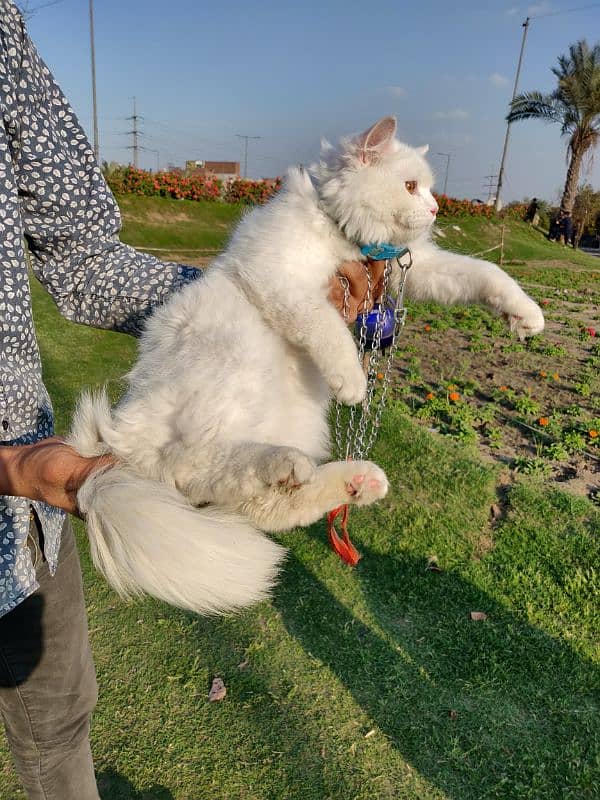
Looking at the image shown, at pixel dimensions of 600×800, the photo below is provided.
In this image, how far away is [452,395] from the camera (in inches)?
222

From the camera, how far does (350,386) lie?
1918 millimetres

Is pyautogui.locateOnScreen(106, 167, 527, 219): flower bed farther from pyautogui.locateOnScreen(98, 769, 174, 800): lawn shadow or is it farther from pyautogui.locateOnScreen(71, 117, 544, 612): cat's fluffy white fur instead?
pyautogui.locateOnScreen(98, 769, 174, 800): lawn shadow

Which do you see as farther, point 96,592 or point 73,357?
point 73,357

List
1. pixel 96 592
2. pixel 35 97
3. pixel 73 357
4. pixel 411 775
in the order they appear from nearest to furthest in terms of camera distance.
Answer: pixel 35 97, pixel 411 775, pixel 96 592, pixel 73 357

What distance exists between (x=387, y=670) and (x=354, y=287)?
204cm

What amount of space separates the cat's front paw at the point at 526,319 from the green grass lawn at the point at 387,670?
1795 mm

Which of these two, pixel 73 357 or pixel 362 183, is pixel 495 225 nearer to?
pixel 73 357

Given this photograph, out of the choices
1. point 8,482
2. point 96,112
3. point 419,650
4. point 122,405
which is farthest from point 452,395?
point 96,112

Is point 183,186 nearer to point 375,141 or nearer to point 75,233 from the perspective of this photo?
point 375,141

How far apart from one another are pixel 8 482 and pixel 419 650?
2.51m

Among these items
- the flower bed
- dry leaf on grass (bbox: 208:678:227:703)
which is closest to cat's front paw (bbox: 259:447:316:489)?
dry leaf on grass (bbox: 208:678:227:703)

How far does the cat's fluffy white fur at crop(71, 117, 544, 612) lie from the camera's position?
143cm

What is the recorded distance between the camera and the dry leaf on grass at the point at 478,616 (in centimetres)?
333

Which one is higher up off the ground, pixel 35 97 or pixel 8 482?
pixel 35 97
